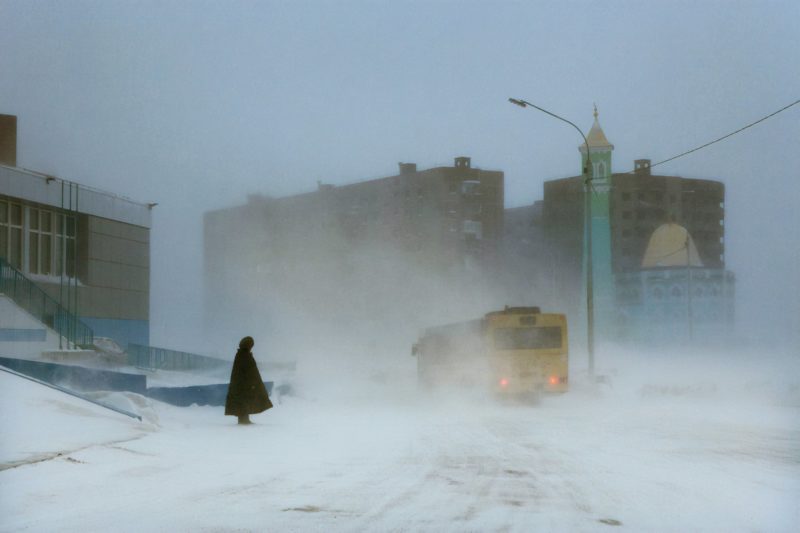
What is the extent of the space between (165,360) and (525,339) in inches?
584

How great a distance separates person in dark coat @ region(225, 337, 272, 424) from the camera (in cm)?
1792

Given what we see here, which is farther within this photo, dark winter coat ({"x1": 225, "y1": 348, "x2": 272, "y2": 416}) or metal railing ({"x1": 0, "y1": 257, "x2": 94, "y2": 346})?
metal railing ({"x1": 0, "y1": 257, "x2": 94, "y2": 346})

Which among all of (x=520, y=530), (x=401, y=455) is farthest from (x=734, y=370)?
(x=520, y=530)

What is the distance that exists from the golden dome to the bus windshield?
5171 cm

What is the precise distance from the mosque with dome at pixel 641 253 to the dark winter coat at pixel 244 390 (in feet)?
141

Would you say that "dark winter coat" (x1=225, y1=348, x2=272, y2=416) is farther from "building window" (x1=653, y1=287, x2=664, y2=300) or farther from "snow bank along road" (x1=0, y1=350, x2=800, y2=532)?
"building window" (x1=653, y1=287, x2=664, y2=300)

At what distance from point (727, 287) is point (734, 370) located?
2221 centimetres

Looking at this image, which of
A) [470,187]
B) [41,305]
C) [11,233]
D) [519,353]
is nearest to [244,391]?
[519,353]

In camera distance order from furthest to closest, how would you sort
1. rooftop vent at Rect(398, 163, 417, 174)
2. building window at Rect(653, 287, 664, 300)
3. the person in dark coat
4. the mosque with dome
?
1. rooftop vent at Rect(398, 163, 417, 174)
2. building window at Rect(653, 287, 664, 300)
3. the mosque with dome
4. the person in dark coat

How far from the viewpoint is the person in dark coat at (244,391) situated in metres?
17.9

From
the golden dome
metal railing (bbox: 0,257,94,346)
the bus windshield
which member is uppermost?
the golden dome

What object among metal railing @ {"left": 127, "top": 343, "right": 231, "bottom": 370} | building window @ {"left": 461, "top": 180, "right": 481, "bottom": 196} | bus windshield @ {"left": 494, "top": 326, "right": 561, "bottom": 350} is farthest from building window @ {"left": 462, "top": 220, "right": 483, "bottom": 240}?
bus windshield @ {"left": 494, "top": 326, "right": 561, "bottom": 350}

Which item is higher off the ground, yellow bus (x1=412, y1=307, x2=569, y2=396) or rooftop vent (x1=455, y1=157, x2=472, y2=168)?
rooftop vent (x1=455, y1=157, x2=472, y2=168)

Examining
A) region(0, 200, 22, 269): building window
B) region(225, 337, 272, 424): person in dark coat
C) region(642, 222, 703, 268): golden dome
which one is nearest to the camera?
region(225, 337, 272, 424): person in dark coat
